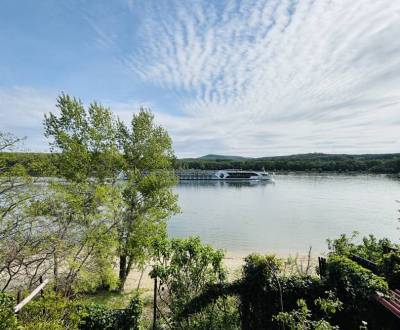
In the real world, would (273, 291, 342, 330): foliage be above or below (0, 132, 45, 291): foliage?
below

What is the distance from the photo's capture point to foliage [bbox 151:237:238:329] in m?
6.91

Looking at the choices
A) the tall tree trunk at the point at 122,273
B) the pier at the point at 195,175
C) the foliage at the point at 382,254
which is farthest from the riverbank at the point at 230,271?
the pier at the point at 195,175

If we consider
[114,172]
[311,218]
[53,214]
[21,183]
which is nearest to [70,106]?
[114,172]

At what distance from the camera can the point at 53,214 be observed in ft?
28.7

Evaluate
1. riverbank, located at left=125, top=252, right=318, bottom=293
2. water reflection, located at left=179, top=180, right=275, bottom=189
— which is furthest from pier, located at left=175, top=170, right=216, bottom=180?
riverbank, located at left=125, top=252, right=318, bottom=293

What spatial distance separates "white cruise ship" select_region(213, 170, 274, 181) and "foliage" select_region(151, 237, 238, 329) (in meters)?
76.9

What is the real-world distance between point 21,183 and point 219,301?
5486mm

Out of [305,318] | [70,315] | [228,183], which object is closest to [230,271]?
[70,315]

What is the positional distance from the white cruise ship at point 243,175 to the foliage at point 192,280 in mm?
76864

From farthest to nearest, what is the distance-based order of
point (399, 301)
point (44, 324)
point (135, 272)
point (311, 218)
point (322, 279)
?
point (311, 218) < point (135, 272) < point (322, 279) < point (399, 301) < point (44, 324)

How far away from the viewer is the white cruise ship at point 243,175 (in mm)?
82688

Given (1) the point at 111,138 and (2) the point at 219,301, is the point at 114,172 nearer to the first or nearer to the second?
(1) the point at 111,138

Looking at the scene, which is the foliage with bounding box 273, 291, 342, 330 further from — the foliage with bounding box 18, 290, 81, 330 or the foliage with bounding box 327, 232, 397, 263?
the foliage with bounding box 18, 290, 81, 330

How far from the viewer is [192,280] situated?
7.23 meters
